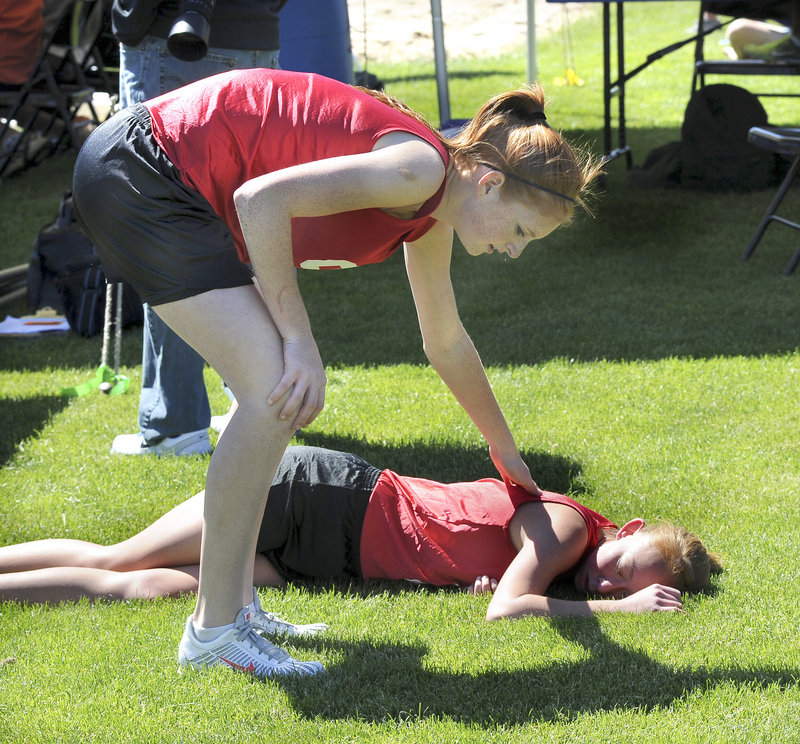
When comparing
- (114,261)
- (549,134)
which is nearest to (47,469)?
(114,261)

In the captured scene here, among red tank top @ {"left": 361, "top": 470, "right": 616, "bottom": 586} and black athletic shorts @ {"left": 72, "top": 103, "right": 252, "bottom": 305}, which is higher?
→ black athletic shorts @ {"left": 72, "top": 103, "right": 252, "bottom": 305}

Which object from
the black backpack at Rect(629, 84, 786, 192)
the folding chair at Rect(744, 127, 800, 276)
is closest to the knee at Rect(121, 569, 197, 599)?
the folding chair at Rect(744, 127, 800, 276)

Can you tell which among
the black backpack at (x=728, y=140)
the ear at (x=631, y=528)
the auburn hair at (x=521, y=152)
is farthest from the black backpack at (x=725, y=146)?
the auburn hair at (x=521, y=152)

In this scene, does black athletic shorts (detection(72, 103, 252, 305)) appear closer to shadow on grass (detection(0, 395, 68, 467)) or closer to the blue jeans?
the blue jeans

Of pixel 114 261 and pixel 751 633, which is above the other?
pixel 114 261

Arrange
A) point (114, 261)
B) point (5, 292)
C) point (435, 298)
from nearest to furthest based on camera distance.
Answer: point (114, 261), point (435, 298), point (5, 292)

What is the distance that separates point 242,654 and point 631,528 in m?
1.19

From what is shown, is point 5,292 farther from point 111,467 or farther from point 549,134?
point 549,134

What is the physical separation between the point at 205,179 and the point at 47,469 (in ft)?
5.88

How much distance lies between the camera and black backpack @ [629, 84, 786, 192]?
7.36 metres

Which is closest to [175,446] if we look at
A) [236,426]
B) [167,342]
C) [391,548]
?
[167,342]

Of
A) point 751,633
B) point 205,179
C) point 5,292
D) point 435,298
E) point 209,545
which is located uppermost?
point 205,179

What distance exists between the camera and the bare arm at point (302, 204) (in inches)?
77.7

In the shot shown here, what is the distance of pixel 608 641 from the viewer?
241 centimetres
